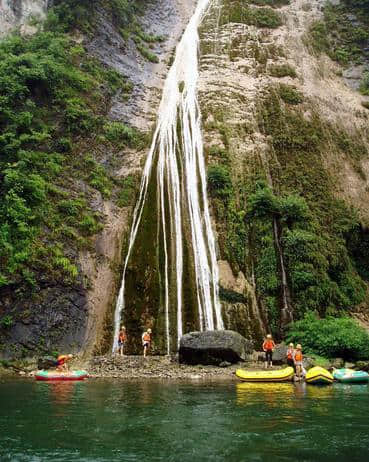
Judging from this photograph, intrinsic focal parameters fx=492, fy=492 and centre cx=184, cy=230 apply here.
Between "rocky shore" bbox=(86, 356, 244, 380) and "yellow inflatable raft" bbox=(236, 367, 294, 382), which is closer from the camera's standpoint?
"yellow inflatable raft" bbox=(236, 367, 294, 382)

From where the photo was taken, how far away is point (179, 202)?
73.9 feet

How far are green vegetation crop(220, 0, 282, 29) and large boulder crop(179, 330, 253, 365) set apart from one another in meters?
28.4

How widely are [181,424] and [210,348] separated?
7.68 m

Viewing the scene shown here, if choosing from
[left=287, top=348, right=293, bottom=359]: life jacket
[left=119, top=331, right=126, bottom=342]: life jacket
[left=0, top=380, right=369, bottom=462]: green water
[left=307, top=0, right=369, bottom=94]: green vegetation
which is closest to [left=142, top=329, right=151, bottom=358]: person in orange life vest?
[left=119, top=331, right=126, bottom=342]: life jacket

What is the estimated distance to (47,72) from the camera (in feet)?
83.5

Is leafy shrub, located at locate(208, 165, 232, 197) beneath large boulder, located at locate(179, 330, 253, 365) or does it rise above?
above

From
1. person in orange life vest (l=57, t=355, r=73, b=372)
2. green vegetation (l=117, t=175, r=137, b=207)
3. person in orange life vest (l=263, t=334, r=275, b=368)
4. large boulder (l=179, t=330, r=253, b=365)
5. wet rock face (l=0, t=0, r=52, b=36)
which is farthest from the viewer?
wet rock face (l=0, t=0, r=52, b=36)

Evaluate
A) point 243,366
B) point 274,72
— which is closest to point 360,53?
point 274,72

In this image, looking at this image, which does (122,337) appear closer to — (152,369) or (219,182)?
(152,369)

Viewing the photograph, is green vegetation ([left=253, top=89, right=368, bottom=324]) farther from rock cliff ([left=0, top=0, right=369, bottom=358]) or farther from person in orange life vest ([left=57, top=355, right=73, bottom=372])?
person in orange life vest ([left=57, top=355, right=73, bottom=372])

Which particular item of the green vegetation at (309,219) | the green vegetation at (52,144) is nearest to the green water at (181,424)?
the green vegetation at (52,144)

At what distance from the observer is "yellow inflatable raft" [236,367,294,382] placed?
1406 centimetres

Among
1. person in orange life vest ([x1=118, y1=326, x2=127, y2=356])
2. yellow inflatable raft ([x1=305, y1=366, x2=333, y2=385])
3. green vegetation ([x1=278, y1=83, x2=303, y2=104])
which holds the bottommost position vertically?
yellow inflatable raft ([x1=305, y1=366, x2=333, y2=385])

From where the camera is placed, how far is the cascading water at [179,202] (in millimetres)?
18812
